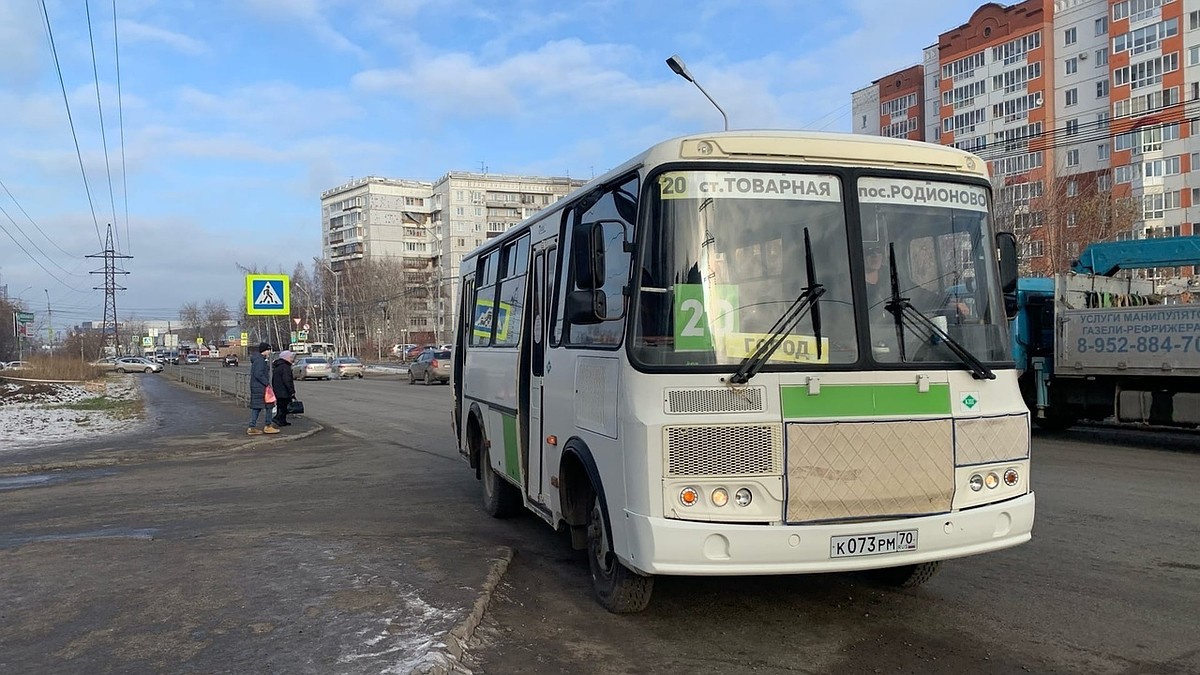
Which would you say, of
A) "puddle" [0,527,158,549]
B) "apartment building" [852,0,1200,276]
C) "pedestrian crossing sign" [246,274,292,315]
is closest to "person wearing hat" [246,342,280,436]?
"pedestrian crossing sign" [246,274,292,315]

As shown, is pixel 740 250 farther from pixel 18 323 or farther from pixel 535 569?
pixel 18 323

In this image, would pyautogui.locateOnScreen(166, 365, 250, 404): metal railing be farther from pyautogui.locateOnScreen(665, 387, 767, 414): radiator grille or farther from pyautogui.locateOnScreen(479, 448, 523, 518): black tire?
pyautogui.locateOnScreen(665, 387, 767, 414): radiator grille

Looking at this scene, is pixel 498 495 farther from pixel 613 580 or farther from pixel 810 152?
pixel 810 152

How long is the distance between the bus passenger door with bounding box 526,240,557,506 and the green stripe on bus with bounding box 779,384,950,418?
2.32 metres

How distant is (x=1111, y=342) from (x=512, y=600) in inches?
463

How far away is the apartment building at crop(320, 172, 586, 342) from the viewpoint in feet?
386

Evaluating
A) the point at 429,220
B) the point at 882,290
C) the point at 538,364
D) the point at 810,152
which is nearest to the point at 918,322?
the point at 882,290

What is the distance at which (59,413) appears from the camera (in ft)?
78.9

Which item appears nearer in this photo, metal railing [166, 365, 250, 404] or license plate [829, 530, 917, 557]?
A: license plate [829, 530, 917, 557]

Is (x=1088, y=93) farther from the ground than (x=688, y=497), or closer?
farther from the ground

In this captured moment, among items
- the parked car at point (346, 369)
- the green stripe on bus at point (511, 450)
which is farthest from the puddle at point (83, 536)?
the parked car at point (346, 369)

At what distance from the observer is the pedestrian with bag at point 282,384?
18.9 m

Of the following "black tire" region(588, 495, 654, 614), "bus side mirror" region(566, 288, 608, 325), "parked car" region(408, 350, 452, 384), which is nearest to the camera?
"bus side mirror" region(566, 288, 608, 325)

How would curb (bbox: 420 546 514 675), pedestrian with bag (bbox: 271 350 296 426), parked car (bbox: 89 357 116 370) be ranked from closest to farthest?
curb (bbox: 420 546 514 675) < pedestrian with bag (bbox: 271 350 296 426) < parked car (bbox: 89 357 116 370)
